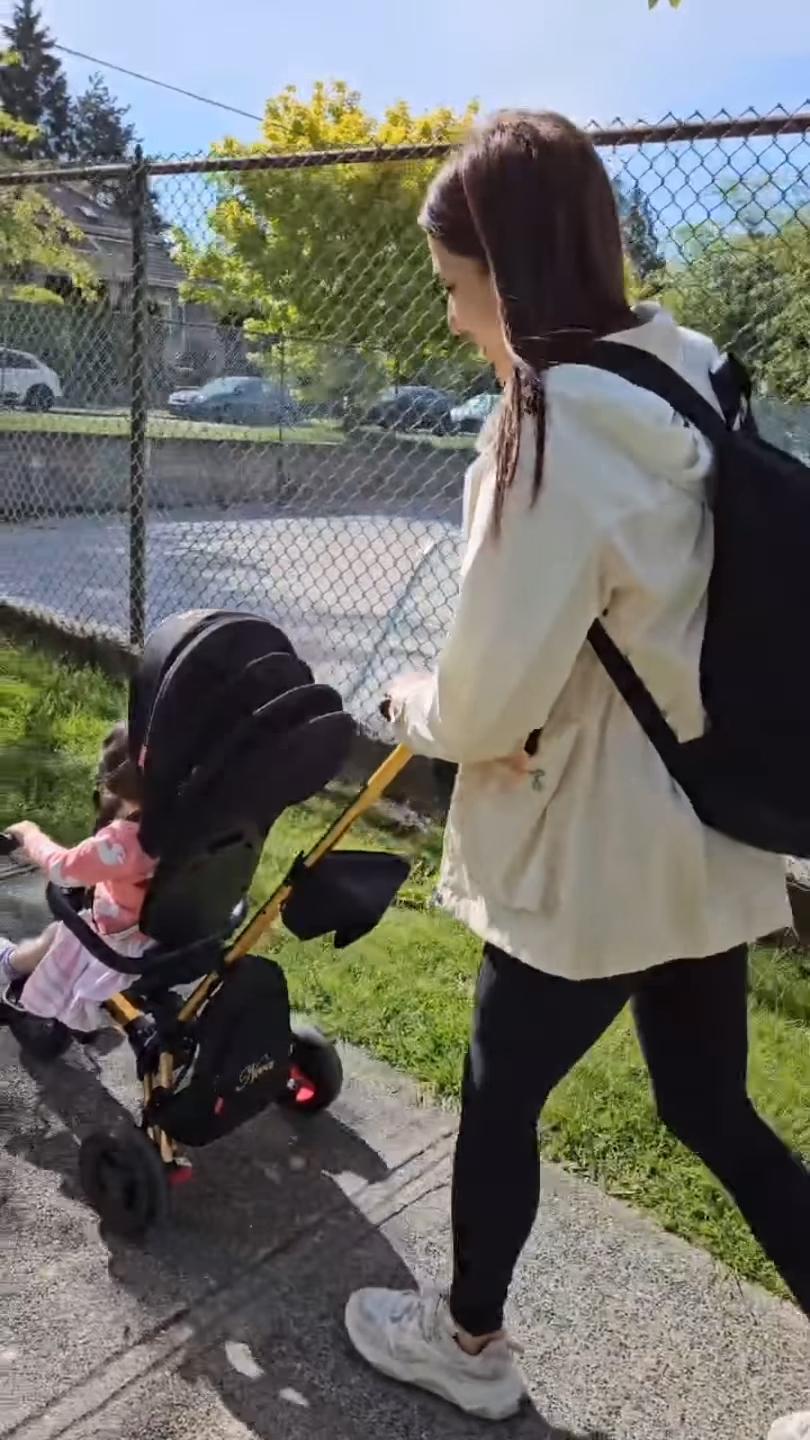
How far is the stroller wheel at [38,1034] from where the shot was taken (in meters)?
3.05

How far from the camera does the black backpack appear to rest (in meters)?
1.65

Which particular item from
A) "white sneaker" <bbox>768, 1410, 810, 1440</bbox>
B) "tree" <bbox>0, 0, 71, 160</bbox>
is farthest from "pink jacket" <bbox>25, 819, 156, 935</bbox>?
"tree" <bbox>0, 0, 71, 160</bbox>

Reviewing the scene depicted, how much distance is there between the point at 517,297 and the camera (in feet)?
5.41

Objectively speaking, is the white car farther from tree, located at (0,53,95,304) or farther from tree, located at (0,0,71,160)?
tree, located at (0,0,71,160)

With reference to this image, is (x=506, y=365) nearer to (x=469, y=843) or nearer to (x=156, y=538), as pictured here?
(x=469, y=843)

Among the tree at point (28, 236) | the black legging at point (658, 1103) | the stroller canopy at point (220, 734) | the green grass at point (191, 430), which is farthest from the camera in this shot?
the tree at point (28, 236)

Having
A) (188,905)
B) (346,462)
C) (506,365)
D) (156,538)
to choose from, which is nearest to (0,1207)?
(188,905)

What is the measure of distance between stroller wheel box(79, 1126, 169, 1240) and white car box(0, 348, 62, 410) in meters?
6.69

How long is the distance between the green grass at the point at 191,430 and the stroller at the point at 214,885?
122 inches

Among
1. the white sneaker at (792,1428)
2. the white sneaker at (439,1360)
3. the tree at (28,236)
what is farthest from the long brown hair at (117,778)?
the tree at (28,236)

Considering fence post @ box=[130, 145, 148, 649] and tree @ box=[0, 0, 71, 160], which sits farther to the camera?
tree @ box=[0, 0, 71, 160]

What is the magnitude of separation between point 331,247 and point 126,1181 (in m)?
12.1

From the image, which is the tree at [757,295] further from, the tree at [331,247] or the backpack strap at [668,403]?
the backpack strap at [668,403]

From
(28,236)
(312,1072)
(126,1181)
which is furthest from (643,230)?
(28,236)
